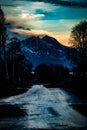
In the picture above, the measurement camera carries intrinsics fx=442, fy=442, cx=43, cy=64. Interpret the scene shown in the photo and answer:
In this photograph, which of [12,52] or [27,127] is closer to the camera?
[27,127]

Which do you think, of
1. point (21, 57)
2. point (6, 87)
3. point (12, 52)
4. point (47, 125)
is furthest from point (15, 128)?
point (21, 57)

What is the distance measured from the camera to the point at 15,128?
48.8 ft

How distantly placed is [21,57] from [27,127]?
123 meters

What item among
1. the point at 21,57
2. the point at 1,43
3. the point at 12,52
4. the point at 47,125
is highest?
the point at 47,125

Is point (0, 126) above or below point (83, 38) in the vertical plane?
above

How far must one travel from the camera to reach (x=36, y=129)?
1460 centimetres

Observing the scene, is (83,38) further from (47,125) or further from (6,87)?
(47,125)

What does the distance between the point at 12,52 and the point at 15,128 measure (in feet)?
274

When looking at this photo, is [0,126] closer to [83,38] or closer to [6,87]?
[6,87]

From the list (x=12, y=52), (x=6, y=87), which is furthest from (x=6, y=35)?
(x=12, y=52)

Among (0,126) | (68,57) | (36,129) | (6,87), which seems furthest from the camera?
(68,57)

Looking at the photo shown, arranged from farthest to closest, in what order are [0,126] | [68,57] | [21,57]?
[21,57] → [68,57] → [0,126]

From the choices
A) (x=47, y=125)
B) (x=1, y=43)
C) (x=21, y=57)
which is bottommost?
(x=21, y=57)

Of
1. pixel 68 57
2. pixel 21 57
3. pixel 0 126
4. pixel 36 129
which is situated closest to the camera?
pixel 36 129
